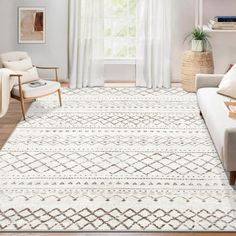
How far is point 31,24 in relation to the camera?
766 centimetres

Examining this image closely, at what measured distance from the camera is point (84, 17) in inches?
297

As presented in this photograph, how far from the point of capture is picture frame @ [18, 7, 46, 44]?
7641 mm

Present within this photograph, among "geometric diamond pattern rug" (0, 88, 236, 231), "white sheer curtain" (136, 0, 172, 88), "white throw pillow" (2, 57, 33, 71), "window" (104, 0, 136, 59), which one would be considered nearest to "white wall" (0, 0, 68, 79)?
"window" (104, 0, 136, 59)

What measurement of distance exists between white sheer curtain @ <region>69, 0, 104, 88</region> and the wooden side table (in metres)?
1.25

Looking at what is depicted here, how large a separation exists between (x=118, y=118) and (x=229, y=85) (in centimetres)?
133

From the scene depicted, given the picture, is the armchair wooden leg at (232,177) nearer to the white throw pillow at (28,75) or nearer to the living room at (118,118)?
the living room at (118,118)

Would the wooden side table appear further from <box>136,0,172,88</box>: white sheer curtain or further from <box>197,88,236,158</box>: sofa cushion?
<box>197,88,236,158</box>: sofa cushion

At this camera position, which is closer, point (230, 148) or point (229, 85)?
point (230, 148)

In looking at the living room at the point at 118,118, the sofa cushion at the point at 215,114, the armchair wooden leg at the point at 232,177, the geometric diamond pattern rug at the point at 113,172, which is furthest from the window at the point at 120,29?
the armchair wooden leg at the point at 232,177

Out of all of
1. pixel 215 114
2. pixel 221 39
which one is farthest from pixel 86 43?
pixel 215 114

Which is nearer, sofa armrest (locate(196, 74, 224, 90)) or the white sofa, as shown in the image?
the white sofa

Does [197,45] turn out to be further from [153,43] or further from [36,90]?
[36,90]

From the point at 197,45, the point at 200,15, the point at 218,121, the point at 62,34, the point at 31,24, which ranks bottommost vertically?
the point at 218,121

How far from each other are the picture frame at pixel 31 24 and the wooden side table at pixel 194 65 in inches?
82.5
